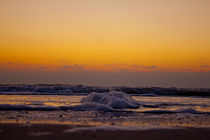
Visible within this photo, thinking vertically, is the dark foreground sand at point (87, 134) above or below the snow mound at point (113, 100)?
below

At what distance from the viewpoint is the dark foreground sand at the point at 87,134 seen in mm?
5480

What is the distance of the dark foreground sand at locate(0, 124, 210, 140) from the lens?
5.48 meters

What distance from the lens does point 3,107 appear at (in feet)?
34.4

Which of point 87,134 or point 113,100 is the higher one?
point 113,100

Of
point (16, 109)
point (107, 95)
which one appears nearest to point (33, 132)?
point (16, 109)

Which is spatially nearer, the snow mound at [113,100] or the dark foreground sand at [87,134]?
the dark foreground sand at [87,134]

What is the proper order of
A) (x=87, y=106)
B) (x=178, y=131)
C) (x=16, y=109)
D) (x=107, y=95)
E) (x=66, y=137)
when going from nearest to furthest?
(x=66, y=137), (x=178, y=131), (x=16, y=109), (x=87, y=106), (x=107, y=95)

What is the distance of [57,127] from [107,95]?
7174mm

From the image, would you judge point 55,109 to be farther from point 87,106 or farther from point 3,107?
point 3,107

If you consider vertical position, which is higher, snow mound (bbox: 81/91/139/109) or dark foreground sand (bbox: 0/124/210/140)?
snow mound (bbox: 81/91/139/109)

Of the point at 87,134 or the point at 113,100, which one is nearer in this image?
the point at 87,134

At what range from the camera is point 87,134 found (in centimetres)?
577

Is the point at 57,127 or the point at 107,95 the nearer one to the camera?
the point at 57,127

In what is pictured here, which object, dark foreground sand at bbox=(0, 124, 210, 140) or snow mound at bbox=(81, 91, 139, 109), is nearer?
dark foreground sand at bbox=(0, 124, 210, 140)
